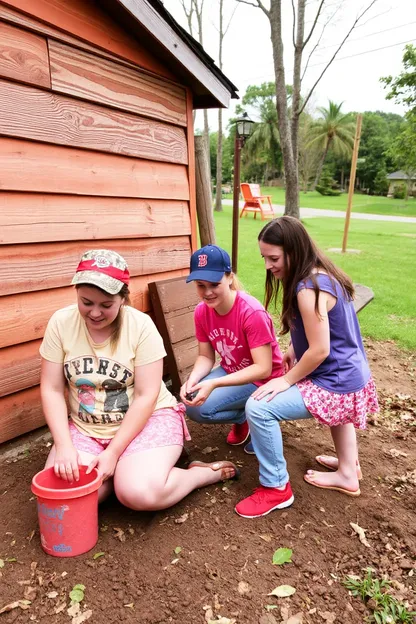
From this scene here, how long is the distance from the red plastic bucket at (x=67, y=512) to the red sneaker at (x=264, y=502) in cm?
72

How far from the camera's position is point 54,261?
2947 mm

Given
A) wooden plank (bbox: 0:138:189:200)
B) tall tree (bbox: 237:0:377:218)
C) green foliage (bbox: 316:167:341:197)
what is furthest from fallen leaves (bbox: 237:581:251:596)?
green foliage (bbox: 316:167:341:197)

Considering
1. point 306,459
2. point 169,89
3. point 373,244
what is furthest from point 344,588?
point 373,244

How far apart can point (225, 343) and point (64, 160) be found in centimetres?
154

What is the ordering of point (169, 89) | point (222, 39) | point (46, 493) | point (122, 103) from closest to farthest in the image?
point (46, 493), point (122, 103), point (169, 89), point (222, 39)

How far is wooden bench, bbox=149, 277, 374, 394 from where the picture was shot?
3.69 meters

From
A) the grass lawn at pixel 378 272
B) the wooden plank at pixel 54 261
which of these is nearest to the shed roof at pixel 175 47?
the wooden plank at pixel 54 261

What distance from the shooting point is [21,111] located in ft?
8.58

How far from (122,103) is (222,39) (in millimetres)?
24810

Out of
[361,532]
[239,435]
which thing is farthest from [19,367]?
[361,532]

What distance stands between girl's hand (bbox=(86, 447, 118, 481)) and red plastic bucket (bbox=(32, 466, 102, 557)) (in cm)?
3

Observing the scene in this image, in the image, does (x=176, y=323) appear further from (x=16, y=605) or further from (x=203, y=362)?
(x=16, y=605)

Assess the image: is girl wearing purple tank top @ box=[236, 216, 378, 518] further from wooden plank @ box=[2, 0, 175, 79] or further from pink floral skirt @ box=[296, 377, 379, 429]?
wooden plank @ box=[2, 0, 175, 79]

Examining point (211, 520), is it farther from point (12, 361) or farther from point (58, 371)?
point (12, 361)
